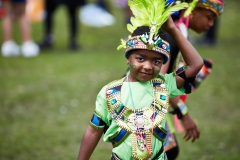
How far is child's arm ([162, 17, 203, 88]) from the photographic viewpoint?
324 cm

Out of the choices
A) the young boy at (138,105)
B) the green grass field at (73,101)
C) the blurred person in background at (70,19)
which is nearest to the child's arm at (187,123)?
the young boy at (138,105)

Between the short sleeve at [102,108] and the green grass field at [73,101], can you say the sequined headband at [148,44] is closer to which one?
the short sleeve at [102,108]

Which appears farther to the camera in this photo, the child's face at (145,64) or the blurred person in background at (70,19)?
the blurred person in background at (70,19)

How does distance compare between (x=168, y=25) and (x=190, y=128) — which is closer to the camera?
(x=168, y=25)

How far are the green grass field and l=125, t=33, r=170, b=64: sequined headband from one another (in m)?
2.40

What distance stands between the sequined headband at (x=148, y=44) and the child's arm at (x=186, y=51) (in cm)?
14

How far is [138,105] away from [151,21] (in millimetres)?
555

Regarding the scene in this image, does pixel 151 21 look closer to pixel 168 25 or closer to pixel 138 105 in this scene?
pixel 168 25

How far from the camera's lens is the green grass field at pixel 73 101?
550cm

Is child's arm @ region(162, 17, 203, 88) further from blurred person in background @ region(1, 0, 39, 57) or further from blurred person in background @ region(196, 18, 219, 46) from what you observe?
blurred person in background @ region(196, 18, 219, 46)

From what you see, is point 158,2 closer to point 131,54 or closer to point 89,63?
point 131,54

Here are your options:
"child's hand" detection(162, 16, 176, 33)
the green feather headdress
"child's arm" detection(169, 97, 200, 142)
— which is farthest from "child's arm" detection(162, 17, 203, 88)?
"child's arm" detection(169, 97, 200, 142)

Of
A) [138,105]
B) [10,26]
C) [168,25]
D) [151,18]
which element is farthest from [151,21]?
[10,26]

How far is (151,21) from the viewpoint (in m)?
3.11
